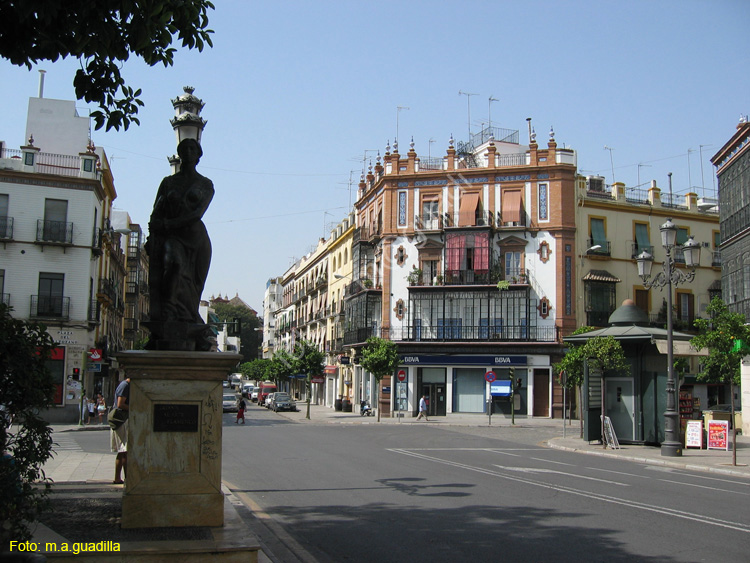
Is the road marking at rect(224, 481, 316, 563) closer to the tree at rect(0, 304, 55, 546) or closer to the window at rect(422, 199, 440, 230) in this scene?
the tree at rect(0, 304, 55, 546)

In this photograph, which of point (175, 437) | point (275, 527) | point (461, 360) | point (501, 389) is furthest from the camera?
point (461, 360)

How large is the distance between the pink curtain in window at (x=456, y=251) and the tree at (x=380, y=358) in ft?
22.4

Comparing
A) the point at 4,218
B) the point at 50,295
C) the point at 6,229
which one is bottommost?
the point at 50,295

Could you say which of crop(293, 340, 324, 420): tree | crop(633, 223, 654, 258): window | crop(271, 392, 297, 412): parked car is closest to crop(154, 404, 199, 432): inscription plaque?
crop(633, 223, 654, 258): window

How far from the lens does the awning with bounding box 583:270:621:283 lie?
1772 inches

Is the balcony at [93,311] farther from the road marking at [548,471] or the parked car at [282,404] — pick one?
the road marking at [548,471]

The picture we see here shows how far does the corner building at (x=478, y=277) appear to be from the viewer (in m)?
44.3

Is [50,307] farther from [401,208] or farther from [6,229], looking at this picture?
[401,208]

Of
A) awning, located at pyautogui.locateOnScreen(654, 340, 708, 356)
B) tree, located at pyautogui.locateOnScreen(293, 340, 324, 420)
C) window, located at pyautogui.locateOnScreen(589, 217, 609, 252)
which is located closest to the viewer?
awning, located at pyautogui.locateOnScreen(654, 340, 708, 356)

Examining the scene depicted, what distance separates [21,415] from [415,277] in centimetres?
4098

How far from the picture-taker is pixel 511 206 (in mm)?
45344

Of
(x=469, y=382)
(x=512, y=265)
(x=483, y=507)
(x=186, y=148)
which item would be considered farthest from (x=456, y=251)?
(x=186, y=148)

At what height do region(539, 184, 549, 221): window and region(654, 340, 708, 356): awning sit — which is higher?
region(539, 184, 549, 221): window

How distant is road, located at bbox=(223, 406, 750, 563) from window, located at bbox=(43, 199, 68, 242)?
21850 millimetres
